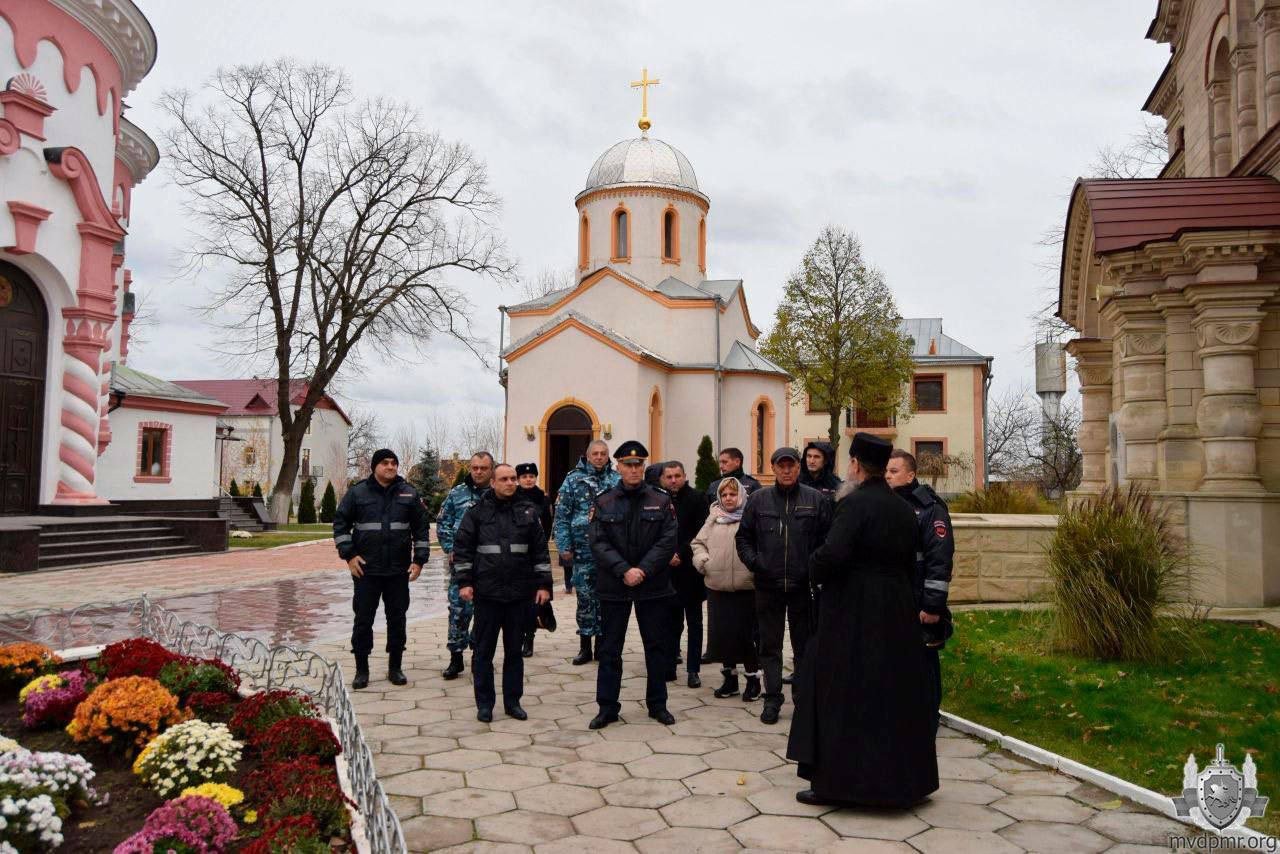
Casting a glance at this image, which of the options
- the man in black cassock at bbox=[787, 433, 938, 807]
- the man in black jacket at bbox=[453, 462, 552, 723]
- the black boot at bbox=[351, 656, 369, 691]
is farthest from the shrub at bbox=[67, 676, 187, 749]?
the man in black cassock at bbox=[787, 433, 938, 807]

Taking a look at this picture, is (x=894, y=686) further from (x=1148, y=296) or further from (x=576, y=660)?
(x=1148, y=296)

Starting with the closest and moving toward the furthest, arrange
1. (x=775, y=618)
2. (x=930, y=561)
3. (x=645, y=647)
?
(x=930, y=561), (x=645, y=647), (x=775, y=618)

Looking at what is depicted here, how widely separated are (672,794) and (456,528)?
341 centimetres

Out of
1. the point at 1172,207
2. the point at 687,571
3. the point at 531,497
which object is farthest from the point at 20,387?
the point at 1172,207

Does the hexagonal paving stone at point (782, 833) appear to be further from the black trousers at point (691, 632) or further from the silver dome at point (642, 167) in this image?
the silver dome at point (642, 167)

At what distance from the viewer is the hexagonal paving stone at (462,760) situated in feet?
16.3

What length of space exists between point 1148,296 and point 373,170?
891 inches

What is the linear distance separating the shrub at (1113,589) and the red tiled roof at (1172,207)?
4.11m

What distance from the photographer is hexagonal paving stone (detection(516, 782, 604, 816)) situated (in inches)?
170

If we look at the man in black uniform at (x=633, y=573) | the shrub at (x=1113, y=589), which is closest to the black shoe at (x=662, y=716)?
the man in black uniform at (x=633, y=573)

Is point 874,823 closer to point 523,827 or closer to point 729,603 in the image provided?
point 523,827

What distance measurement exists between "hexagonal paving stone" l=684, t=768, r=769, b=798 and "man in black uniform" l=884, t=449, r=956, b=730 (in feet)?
3.30

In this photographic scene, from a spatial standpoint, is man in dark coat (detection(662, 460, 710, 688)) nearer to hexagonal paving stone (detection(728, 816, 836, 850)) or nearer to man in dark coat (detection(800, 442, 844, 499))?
man in dark coat (detection(800, 442, 844, 499))

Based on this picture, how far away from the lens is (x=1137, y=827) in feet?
13.3
